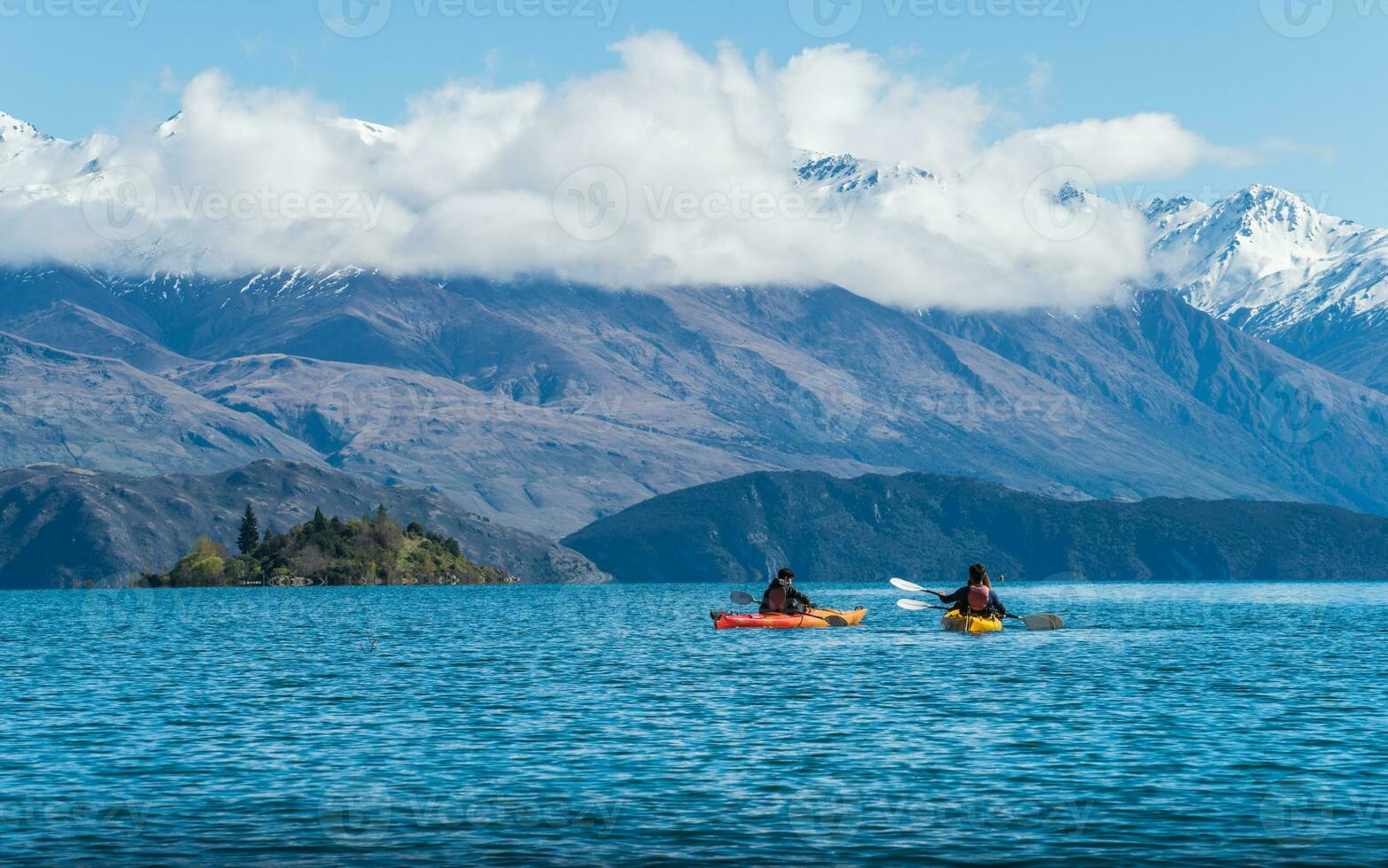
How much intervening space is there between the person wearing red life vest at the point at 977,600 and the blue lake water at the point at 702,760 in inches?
467

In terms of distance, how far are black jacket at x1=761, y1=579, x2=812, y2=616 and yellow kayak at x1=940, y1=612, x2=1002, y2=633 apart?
15.2 metres

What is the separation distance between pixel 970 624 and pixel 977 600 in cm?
470

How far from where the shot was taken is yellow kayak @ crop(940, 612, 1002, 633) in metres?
134

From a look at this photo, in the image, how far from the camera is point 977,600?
130 meters

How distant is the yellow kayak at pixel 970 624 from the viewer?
134500 mm

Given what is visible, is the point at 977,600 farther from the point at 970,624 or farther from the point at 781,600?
the point at 781,600

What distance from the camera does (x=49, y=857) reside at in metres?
45.2

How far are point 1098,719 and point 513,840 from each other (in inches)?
1423
